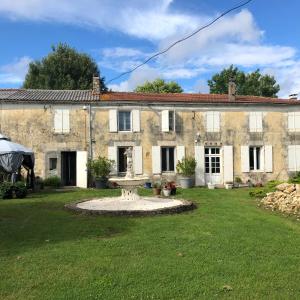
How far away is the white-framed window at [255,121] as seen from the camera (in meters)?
24.0

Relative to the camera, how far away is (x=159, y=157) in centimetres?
2284

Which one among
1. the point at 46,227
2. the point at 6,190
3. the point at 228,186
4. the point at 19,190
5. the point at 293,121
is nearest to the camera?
the point at 46,227

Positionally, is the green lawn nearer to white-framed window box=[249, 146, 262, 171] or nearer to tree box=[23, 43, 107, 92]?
white-framed window box=[249, 146, 262, 171]

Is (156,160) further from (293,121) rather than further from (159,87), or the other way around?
(159,87)

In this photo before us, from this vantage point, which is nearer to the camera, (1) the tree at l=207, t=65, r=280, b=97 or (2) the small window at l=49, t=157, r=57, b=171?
(2) the small window at l=49, t=157, r=57, b=171

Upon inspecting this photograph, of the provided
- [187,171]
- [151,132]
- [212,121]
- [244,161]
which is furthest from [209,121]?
[151,132]

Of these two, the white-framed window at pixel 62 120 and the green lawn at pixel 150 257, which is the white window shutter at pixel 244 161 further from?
the green lawn at pixel 150 257

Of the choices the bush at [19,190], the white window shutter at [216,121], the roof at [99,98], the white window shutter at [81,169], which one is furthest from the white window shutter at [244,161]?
the bush at [19,190]

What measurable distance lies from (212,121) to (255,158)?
3340mm

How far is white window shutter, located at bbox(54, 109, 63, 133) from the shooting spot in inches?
872

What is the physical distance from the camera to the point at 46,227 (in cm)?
938

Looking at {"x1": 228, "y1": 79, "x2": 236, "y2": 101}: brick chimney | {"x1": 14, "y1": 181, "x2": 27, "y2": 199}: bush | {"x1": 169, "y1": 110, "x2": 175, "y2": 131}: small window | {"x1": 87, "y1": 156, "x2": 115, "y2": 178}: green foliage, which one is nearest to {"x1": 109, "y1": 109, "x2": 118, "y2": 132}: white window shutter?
{"x1": 87, "y1": 156, "x2": 115, "y2": 178}: green foliage

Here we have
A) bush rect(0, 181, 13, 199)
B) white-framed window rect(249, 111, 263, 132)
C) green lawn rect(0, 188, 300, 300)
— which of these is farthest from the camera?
white-framed window rect(249, 111, 263, 132)

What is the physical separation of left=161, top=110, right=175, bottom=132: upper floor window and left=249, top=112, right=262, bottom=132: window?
4514mm
